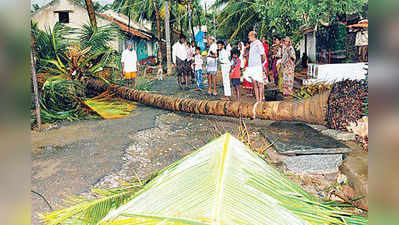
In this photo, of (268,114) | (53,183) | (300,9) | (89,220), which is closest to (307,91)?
(300,9)

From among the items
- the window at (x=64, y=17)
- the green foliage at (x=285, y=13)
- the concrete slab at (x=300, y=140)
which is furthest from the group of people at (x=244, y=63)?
the window at (x=64, y=17)

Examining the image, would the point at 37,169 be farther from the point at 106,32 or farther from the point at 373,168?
the point at 106,32

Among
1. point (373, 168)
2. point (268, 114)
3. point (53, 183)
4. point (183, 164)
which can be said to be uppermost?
point (373, 168)

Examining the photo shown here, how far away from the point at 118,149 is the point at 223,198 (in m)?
4.68

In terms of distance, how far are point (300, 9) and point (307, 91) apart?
6.65 feet

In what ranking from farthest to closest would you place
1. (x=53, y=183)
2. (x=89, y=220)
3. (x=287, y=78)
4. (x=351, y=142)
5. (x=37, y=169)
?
(x=287, y=78) → (x=351, y=142) → (x=37, y=169) → (x=53, y=183) → (x=89, y=220)

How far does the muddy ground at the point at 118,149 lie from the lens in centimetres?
378

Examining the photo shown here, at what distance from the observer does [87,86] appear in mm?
8688

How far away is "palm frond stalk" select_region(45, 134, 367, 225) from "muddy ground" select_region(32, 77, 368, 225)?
1970mm

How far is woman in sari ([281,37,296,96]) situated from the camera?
27.2 ft

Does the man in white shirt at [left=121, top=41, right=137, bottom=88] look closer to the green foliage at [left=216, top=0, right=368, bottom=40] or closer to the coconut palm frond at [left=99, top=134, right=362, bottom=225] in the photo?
the green foliage at [left=216, top=0, right=368, bottom=40]

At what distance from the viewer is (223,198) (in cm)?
63

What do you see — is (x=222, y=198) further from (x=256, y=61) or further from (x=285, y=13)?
(x=285, y=13)

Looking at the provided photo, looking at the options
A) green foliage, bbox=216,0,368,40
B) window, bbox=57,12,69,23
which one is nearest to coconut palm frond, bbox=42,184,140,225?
green foliage, bbox=216,0,368,40
